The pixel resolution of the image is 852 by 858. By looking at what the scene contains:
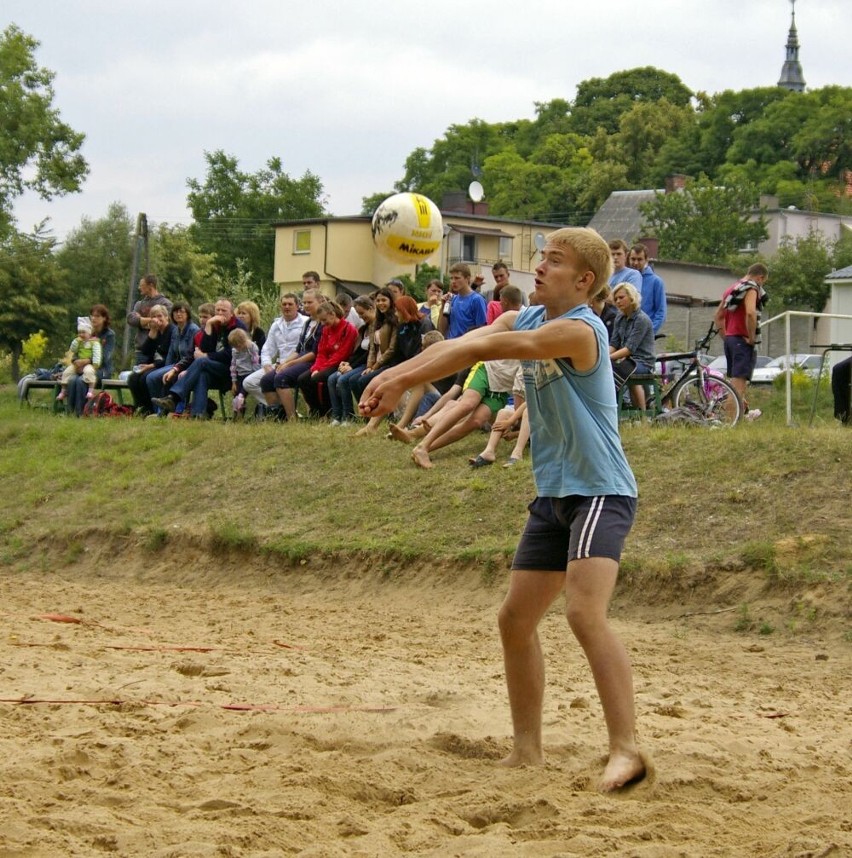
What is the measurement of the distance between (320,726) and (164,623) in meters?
4.09

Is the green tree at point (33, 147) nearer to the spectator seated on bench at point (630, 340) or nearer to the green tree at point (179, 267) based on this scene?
the green tree at point (179, 267)

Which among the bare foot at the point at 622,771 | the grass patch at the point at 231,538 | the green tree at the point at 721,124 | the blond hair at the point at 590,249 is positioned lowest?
the grass patch at the point at 231,538

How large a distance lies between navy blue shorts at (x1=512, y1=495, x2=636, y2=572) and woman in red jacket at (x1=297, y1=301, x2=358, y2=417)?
425 inches

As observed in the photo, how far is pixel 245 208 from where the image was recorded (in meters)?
91.7

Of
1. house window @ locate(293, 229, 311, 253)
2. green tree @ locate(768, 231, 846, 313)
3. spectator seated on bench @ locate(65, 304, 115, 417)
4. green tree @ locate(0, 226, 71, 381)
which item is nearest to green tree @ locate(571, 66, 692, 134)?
green tree @ locate(768, 231, 846, 313)

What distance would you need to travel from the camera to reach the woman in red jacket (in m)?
16.2

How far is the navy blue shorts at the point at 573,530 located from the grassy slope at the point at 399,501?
4639 mm

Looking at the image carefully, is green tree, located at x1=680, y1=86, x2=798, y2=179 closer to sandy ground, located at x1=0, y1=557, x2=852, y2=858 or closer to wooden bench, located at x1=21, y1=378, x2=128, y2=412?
wooden bench, located at x1=21, y1=378, x2=128, y2=412

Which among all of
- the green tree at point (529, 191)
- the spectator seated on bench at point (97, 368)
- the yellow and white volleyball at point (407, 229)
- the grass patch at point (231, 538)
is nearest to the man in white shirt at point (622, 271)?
the grass patch at point (231, 538)

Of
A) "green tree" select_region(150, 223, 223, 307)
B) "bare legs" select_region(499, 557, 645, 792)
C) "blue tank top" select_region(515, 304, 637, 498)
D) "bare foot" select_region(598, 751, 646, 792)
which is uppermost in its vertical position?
"green tree" select_region(150, 223, 223, 307)

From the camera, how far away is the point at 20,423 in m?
19.2

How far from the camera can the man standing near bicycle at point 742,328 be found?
46.9 ft

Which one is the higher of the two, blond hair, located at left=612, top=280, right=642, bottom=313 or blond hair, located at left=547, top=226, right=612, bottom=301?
blond hair, located at left=612, top=280, right=642, bottom=313

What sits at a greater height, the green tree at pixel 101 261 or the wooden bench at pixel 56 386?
the green tree at pixel 101 261
